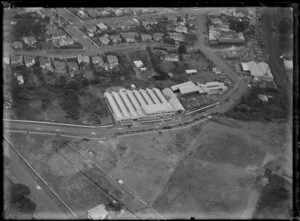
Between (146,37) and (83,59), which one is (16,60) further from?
(146,37)

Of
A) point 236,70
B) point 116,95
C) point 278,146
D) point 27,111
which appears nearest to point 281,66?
point 236,70

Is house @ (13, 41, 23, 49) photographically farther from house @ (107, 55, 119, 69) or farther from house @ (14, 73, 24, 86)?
house @ (107, 55, 119, 69)

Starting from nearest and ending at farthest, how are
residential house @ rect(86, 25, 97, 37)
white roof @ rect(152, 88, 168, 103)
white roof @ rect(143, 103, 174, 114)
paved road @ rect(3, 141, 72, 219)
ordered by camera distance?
paved road @ rect(3, 141, 72, 219) → white roof @ rect(143, 103, 174, 114) → white roof @ rect(152, 88, 168, 103) → residential house @ rect(86, 25, 97, 37)

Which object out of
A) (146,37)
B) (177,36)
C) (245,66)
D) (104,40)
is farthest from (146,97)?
(177,36)

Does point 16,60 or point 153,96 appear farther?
point 16,60

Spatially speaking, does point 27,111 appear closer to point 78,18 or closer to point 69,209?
point 69,209

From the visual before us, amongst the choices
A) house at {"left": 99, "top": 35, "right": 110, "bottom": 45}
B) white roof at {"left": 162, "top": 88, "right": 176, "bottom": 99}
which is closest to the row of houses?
white roof at {"left": 162, "top": 88, "right": 176, "bottom": 99}
